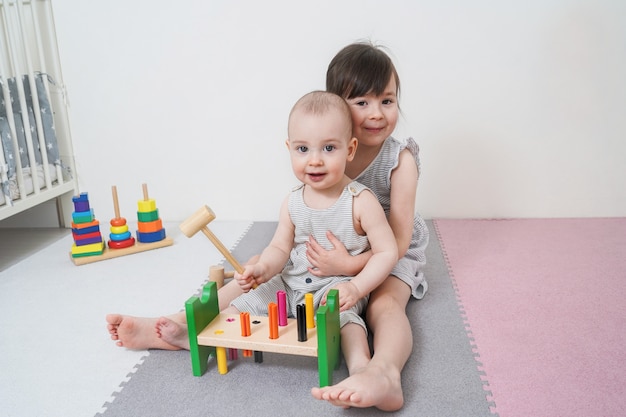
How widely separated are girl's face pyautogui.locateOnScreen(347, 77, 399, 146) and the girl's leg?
1.08 ft

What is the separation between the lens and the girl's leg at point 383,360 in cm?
86

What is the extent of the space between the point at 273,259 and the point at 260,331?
192 mm

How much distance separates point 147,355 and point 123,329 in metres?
0.07

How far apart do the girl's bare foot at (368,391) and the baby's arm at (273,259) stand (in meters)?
0.30

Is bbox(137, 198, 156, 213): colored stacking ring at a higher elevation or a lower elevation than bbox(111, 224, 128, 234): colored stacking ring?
higher

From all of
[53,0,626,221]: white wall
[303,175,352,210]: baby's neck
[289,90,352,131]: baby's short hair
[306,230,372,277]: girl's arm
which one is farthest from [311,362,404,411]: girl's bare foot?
[53,0,626,221]: white wall

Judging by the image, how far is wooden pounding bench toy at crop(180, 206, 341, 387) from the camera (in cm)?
98

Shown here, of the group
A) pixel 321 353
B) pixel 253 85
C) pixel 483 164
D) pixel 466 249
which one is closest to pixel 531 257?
pixel 466 249

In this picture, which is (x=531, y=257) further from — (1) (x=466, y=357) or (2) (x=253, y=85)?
(2) (x=253, y=85)

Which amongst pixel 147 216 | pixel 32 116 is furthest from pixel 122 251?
pixel 32 116

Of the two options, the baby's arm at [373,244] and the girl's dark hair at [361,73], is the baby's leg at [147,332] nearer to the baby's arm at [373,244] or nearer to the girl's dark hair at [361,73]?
the baby's arm at [373,244]

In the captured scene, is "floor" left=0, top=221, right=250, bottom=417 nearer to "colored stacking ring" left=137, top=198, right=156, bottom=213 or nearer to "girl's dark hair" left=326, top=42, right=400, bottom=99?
"colored stacking ring" left=137, top=198, right=156, bottom=213

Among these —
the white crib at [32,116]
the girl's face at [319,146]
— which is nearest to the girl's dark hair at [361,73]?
the girl's face at [319,146]

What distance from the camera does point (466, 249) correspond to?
5.68 ft
